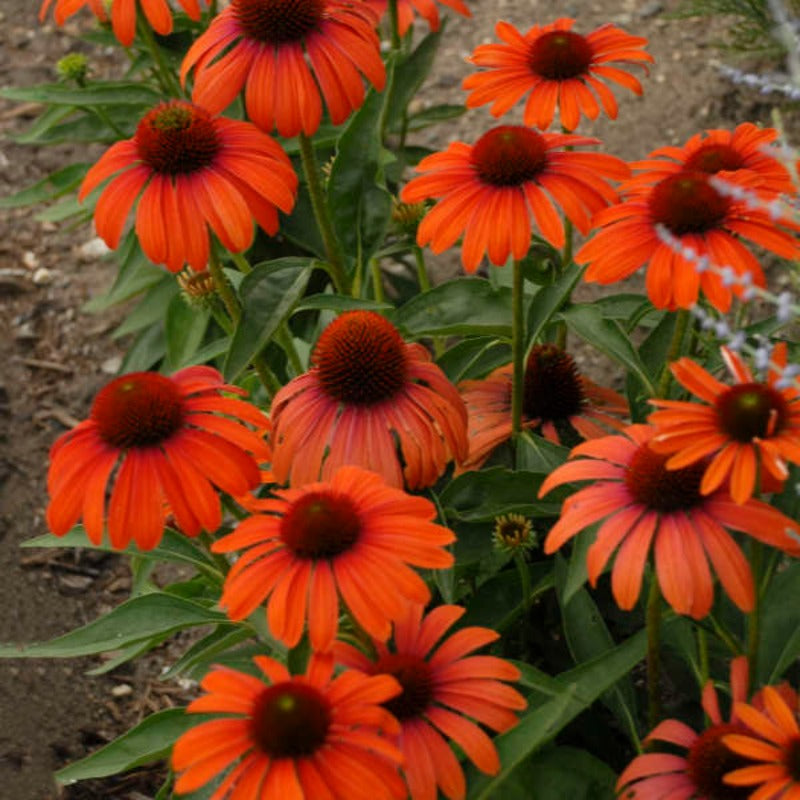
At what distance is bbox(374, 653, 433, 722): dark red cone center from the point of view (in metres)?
1.39

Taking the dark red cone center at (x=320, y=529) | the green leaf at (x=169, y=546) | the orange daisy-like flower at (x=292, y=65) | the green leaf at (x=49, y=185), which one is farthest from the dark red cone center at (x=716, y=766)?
the green leaf at (x=49, y=185)

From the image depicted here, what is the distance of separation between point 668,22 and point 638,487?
3.26 metres

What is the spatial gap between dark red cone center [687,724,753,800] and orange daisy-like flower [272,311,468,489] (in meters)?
0.51

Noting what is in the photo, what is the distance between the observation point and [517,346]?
1.87m

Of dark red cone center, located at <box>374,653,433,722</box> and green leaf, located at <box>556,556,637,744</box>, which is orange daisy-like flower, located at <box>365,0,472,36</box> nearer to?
green leaf, located at <box>556,556,637,744</box>

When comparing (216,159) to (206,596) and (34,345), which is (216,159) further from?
(34,345)

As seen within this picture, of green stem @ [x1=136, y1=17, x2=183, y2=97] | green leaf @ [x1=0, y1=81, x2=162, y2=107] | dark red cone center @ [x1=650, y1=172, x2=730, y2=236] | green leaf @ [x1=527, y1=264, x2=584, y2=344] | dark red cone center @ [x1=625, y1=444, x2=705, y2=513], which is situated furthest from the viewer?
green leaf @ [x1=0, y1=81, x2=162, y2=107]

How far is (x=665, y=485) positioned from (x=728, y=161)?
24.6 inches

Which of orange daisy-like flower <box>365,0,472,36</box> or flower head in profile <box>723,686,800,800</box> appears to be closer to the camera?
flower head in profile <box>723,686,800,800</box>

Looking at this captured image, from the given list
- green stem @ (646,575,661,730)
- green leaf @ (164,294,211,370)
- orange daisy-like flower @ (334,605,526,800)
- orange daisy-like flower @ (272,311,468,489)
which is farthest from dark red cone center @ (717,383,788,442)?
green leaf @ (164,294,211,370)

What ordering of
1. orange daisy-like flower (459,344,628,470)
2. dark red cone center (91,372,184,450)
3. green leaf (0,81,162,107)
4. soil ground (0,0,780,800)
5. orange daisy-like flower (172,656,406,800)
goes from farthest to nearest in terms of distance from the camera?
green leaf (0,81,162,107), soil ground (0,0,780,800), orange daisy-like flower (459,344,628,470), dark red cone center (91,372,184,450), orange daisy-like flower (172,656,406,800)

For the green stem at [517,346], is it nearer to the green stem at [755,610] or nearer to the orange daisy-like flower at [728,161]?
the orange daisy-like flower at [728,161]

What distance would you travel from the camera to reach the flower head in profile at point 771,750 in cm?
123

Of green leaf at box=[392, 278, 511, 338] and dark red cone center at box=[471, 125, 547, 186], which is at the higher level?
dark red cone center at box=[471, 125, 547, 186]
